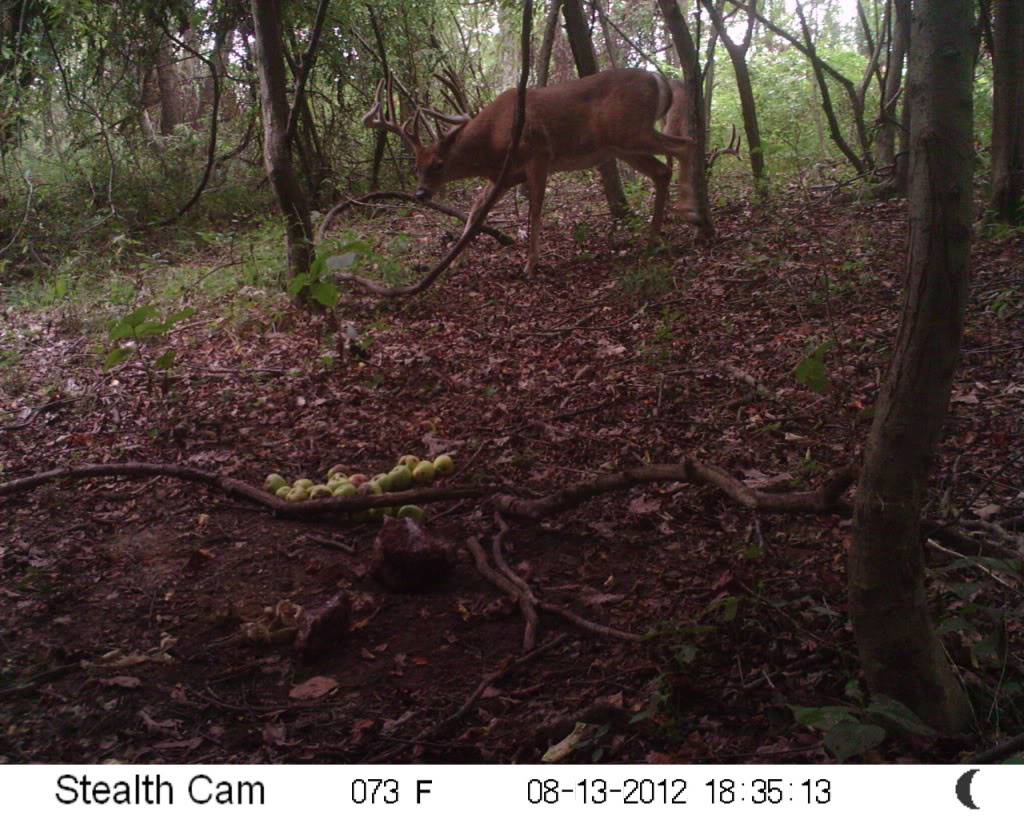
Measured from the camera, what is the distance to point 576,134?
27.1 ft

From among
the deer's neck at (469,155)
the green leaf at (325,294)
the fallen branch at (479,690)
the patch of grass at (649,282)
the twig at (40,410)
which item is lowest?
the fallen branch at (479,690)

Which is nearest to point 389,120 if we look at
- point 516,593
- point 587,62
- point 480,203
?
point 480,203

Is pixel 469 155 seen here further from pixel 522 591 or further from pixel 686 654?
pixel 686 654

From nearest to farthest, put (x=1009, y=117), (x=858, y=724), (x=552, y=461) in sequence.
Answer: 1. (x=858, y=724)
2. (x=552, y=461)
3. (x=1009, y=117)

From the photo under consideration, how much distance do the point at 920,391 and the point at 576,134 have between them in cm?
676

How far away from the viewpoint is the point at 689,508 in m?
3.77

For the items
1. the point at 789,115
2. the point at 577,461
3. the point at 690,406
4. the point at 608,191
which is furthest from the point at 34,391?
the point at 789,115

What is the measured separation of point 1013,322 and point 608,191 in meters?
4.76

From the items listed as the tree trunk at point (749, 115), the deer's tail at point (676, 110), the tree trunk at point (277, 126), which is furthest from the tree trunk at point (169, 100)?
the tree trunk at point (749, 115)

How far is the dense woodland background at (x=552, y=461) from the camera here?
7.36 ft

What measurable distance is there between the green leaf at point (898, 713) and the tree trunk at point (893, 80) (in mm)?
6106

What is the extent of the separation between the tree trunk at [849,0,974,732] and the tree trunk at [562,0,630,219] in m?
6.98

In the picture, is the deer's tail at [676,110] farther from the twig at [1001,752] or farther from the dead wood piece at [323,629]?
the twig at [1001,752]

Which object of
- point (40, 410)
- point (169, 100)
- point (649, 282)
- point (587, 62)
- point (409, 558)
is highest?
point (169, 100)
